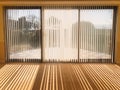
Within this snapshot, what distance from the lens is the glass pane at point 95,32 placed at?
249 inches

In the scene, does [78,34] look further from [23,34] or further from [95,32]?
[23,34]

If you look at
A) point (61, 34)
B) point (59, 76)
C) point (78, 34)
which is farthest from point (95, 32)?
point (59, 76)

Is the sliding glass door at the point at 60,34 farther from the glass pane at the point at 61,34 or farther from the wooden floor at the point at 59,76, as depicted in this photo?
the wooden floor at the point at 59,76

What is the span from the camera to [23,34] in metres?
6.38

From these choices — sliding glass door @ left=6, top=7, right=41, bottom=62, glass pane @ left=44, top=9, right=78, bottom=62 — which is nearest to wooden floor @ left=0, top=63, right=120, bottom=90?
glass pane @ left=44, top=9, right=78, bottom=62

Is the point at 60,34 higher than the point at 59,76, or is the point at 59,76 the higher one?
the point at 60,34

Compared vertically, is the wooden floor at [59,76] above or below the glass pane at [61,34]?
below

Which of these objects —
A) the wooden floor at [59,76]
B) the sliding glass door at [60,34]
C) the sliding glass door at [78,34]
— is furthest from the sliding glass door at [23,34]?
the wooden floor at [59,76]

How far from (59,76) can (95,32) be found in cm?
243

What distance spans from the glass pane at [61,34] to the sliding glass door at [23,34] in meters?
0.32

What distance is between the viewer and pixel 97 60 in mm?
6430

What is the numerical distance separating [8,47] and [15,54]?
348mm

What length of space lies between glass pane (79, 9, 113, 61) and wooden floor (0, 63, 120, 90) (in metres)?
0.66

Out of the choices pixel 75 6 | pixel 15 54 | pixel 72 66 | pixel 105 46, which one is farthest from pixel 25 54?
pixel 105 46
